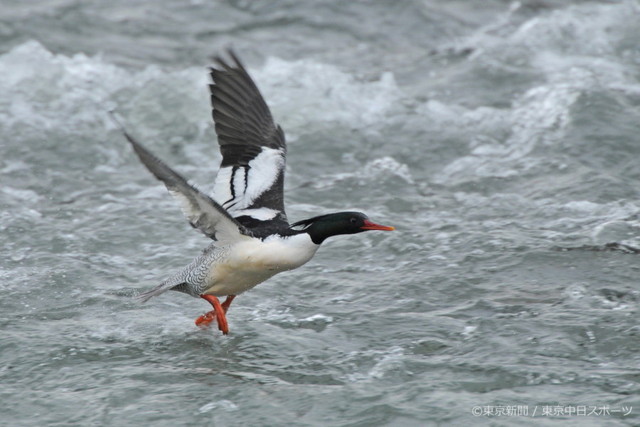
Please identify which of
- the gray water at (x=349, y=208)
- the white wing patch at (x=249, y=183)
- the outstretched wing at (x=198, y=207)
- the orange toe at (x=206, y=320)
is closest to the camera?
the outstretched wing at (x=198, y=207)

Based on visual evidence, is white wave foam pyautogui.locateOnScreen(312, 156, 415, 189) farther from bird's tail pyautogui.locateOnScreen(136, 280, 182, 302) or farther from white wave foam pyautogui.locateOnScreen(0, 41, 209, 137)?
bird's tail pyautogui.locateOnScreen(136, 280, 182, 302)

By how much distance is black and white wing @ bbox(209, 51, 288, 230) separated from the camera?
669cm

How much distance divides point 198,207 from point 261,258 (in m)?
0.55

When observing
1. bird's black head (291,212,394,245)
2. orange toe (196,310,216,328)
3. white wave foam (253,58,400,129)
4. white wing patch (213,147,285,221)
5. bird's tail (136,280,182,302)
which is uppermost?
white wave foam (253,58,400,129)

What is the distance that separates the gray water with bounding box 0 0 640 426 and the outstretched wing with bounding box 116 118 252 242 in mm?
671

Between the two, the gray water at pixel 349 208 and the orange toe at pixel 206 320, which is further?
the orange toe at pixel 206 320

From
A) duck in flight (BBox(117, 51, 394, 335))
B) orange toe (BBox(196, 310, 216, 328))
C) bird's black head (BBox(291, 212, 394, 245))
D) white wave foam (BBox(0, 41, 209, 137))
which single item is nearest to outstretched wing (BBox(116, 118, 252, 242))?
duck in flight (BBox(117, 51, 394, 335))

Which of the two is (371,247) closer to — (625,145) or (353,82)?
(625,145)

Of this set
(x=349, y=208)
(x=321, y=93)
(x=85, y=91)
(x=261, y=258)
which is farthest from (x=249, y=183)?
(x=85, y=91)

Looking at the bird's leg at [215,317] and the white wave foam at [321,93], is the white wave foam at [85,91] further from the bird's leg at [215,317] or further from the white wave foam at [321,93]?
the bird's leg at [215,317]

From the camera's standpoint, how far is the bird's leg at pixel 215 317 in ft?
20.1

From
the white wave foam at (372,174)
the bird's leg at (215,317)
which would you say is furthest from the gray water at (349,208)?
the bird's leg at (215,317)

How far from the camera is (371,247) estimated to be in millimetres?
7645

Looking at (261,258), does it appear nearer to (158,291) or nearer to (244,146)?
(158,291)
